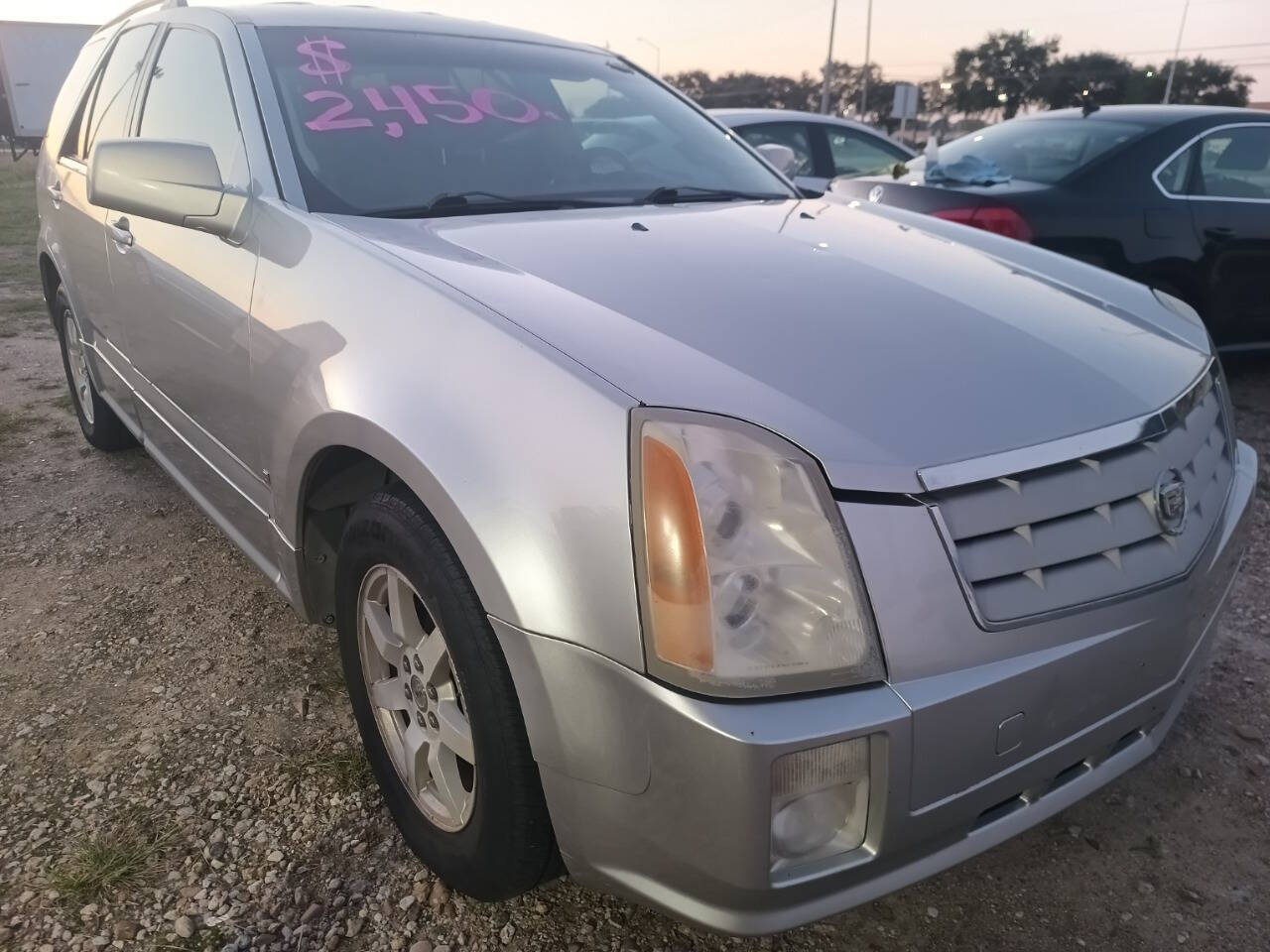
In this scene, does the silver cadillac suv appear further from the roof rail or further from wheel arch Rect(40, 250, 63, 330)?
wheel arch Rect(40, 250, 63, 330)

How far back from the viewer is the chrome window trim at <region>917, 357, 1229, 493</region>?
135 centimetres

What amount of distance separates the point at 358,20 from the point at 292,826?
2059 millimetres

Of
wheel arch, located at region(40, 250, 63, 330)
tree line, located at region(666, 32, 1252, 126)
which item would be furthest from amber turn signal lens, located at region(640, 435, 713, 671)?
tree line, located at region(666, 32, 1252, 126)

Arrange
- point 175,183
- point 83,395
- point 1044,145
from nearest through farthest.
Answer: point 175,183 < point 83,395 < point 1044,145

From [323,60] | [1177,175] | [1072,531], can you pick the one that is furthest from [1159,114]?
[1072,531]

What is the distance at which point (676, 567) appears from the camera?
127 cm

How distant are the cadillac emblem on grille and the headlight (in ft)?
1.99

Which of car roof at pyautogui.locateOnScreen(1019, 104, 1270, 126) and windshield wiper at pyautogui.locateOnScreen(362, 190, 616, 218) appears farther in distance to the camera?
car roof at pyautogui.locateOnScreen(1019, 104, 1270, 126)

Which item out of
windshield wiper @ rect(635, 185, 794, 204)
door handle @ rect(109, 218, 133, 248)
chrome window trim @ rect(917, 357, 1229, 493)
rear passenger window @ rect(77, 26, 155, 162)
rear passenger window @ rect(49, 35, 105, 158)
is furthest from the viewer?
rear passenger window @ rect(49, 35, 105, 158)

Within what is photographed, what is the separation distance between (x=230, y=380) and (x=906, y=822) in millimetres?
1644

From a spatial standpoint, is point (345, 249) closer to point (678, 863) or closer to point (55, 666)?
point (678, 863)

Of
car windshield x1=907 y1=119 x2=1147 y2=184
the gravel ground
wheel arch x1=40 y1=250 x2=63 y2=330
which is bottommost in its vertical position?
the gravel ground

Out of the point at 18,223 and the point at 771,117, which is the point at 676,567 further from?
the point at 18,223

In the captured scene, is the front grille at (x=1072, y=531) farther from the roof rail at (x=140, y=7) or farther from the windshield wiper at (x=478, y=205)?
the roof rail at (x=140, y=7)
